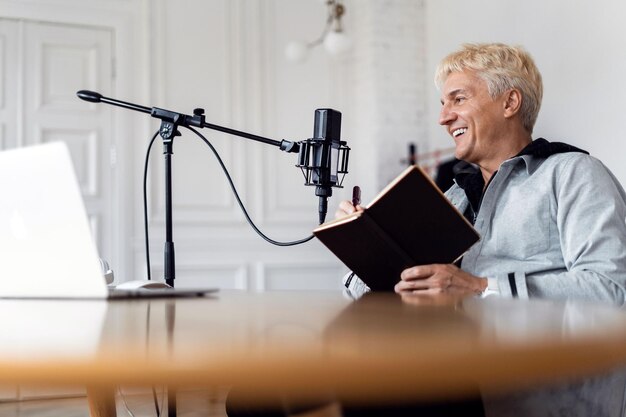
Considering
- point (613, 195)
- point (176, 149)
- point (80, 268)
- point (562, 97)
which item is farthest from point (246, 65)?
point (80, 268)

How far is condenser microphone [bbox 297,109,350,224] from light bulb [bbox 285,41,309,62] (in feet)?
8.10

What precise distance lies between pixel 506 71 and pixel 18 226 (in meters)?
1.41

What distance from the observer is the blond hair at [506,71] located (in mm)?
1927

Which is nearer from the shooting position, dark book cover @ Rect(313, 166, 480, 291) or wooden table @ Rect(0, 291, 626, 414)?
wooden table @ Rect(0, 291, 626, 414)

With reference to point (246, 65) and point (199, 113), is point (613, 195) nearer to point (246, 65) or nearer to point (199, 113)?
point (199, 113)

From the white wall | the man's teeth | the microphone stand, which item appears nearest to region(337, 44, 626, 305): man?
the man's teeth

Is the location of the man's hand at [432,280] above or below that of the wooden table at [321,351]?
below

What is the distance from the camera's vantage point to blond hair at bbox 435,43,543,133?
1927 mm

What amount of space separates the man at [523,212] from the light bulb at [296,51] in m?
2.04

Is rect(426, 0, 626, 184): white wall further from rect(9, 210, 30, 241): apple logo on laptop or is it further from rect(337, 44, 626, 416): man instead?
rect(9, 210, 30, 241): apple logo on laptop

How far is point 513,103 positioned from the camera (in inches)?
76.4

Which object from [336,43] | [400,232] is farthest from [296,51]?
[400,232]

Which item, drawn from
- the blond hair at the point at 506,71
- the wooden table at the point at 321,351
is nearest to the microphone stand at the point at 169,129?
the blond hair at the point at 506,71

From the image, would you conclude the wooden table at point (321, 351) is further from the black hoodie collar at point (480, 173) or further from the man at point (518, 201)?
the black hoodie collar at point (480, 173)
